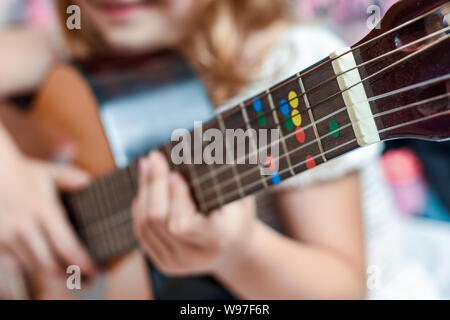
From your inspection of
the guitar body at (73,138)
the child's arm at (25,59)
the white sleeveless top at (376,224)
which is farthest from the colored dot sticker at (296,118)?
the child's arm at (25,59)

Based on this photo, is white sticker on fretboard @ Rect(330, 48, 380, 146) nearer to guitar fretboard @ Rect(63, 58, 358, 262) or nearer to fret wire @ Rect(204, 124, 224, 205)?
guitar fretboard @ Rect(63, 58, 358, 262)

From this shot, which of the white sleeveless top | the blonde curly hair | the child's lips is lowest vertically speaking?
the white sleeveless top

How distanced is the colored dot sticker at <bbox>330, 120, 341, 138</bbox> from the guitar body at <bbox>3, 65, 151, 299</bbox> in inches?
9.2

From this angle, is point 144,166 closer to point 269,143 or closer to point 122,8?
point 269,143

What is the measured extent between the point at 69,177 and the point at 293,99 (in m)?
0.34

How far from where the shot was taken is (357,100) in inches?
9.6

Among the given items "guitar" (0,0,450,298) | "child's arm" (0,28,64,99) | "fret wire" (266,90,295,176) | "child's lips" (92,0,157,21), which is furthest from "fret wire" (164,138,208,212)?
"child's arm" (0,28,64,99)

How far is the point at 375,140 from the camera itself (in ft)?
0.80

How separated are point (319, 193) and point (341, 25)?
17 centimetres

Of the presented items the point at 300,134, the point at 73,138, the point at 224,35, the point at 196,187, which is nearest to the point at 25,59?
the point at 73,138

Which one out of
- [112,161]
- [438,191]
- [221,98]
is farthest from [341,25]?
[438,191]

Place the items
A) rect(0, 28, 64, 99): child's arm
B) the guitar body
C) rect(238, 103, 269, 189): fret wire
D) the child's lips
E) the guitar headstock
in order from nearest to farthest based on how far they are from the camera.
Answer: the guitar headstock, rect(238, 103, 269, 189): fret wire, the guitar body, the child's lips, rect(0, 28, 64, 99): child's arm

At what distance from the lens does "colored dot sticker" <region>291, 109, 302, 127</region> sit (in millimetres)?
277
